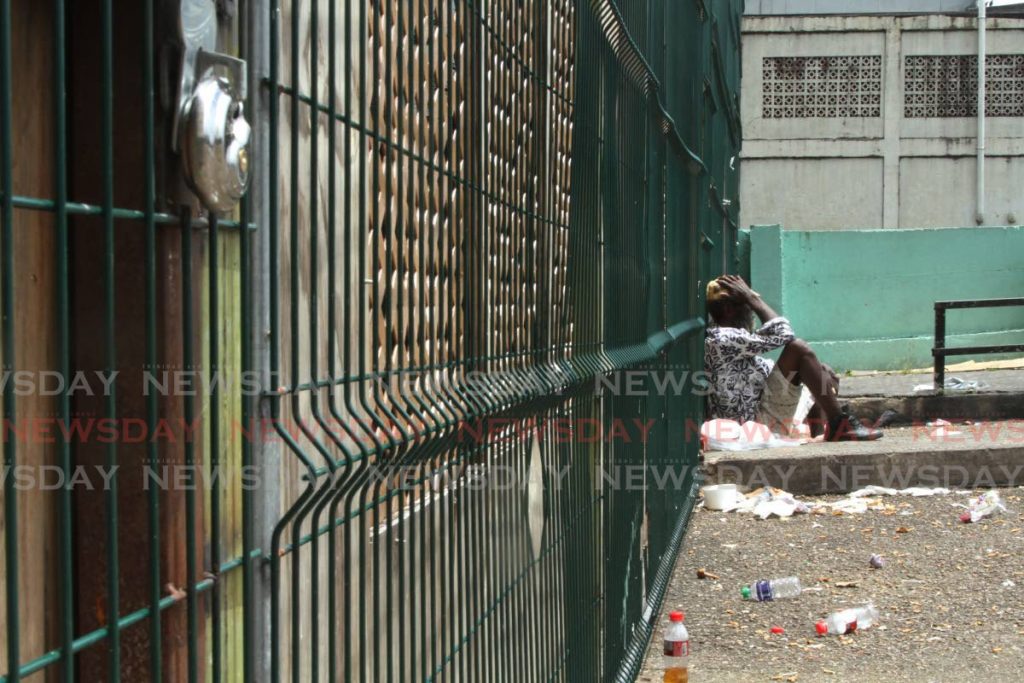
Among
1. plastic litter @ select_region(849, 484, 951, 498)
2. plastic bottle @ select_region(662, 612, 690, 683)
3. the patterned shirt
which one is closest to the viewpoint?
plastic bottle @ select_region(662, 612, 690, 683)

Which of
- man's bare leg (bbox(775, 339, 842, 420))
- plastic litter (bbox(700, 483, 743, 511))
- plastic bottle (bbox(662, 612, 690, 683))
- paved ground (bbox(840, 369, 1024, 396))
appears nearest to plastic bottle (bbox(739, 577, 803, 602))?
plastic bottle (bbox(662, 612, 690, 683))

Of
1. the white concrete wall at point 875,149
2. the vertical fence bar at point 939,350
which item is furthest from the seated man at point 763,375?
the white concrete wall at point 875,149

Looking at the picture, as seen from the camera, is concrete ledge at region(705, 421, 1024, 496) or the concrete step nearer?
concrete ledge at region(705, 421, 1024, 496)

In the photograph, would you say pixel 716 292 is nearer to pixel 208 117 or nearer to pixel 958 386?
pixel 958 386

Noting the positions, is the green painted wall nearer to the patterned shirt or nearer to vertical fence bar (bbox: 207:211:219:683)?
the patterned shirt

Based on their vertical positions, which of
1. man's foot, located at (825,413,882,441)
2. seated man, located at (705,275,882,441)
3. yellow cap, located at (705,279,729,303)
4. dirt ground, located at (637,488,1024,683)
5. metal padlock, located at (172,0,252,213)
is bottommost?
dirt ground, located at (637,488,1024,683)

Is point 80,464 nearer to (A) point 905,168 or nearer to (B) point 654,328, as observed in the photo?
(B) point 654,328

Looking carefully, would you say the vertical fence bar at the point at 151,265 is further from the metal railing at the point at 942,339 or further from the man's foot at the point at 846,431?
the metal railing at the point at 942,339

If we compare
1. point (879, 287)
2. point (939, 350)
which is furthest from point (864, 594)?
point (879, 287)

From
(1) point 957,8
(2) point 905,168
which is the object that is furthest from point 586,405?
(1) point 957,8

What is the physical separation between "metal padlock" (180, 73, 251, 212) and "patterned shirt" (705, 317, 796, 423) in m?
8.73

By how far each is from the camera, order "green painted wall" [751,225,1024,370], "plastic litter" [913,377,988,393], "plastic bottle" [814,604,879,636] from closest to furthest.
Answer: "plastic bottle" [814,604,879,636] < "plastic litter" [913,377,988,393] < "green painted wall" [751,225,1024,370]

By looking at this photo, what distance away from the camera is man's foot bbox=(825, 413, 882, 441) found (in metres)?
10.0

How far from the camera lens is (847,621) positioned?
19.0 feet
